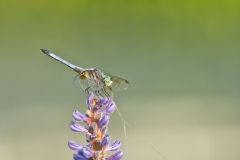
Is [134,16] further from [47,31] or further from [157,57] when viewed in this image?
[47,31]

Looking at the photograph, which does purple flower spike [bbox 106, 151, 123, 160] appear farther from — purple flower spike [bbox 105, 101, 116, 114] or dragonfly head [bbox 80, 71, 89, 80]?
dragonfly head [bbox 80, 71, 89, 80]

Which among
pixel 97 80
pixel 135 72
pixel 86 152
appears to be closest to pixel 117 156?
pixel 86 152

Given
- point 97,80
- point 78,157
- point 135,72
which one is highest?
point 135,72

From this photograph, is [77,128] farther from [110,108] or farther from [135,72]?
[135,72]

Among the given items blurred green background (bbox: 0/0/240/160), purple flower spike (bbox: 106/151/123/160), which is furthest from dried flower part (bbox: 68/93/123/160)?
blurred green background (bbox: 0/0/240/160)

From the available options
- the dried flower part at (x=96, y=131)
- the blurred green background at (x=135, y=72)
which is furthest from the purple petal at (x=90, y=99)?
the blurred green background at (x=135, y=72)

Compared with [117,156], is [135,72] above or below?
above
